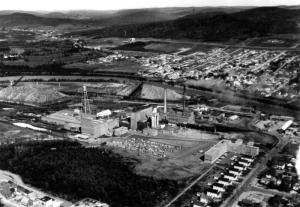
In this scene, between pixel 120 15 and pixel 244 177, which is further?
pixel 120 15

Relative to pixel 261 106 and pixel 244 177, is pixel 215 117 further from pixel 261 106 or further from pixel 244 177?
pixel 244 177

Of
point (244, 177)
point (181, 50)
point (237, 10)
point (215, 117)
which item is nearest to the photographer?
point (244, 177)

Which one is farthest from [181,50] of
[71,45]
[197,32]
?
[71,45]

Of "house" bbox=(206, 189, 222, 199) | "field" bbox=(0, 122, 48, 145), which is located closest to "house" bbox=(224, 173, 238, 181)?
"house" bbox=(206, 189, 222, 199)

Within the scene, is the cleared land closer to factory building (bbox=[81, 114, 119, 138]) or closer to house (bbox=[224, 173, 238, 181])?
factory building (bbox=[81, 114, 119, 138])

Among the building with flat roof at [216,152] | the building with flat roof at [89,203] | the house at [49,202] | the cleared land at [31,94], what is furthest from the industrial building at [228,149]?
the cleared land at [31,94]

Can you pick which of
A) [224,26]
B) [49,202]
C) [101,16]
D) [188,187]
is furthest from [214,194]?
[101,16]
